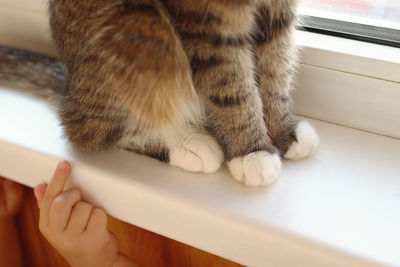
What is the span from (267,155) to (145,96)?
243mm

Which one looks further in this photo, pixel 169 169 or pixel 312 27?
pixel 312 27

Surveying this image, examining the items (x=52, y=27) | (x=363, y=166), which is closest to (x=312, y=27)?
(x=363, y=166)

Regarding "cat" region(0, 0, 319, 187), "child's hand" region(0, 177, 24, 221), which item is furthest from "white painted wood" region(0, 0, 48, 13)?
"child's hand" region(0, 177, 24, 221)

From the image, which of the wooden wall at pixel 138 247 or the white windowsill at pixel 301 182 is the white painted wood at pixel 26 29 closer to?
the white windowsill at pixel 301 182

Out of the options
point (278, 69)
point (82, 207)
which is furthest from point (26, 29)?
point (278, 69)

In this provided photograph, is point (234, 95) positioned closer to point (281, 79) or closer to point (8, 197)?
point (281, 79)

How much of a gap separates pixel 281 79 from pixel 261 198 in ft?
0.84

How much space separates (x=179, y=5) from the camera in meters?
0.69

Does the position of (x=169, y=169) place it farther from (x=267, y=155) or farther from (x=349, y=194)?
(x=349, y=194)

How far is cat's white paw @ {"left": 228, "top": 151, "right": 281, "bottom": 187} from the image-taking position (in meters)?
0.76

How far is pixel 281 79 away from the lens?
0.86 meters

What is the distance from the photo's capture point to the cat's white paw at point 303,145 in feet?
2.72

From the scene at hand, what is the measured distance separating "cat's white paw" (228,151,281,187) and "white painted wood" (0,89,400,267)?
16 mm

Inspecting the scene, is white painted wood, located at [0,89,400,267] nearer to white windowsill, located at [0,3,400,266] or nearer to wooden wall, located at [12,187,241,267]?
white windowsill, located at [0,3,400,266]
